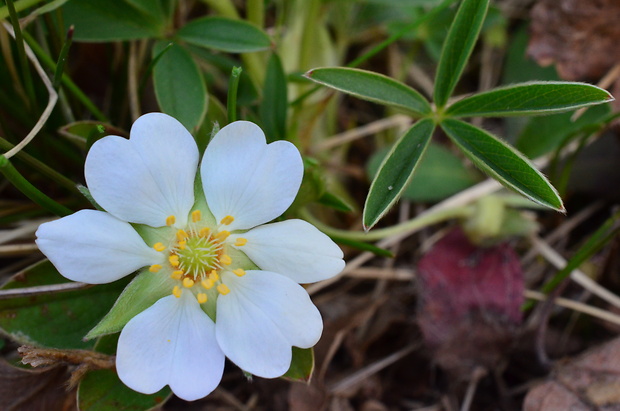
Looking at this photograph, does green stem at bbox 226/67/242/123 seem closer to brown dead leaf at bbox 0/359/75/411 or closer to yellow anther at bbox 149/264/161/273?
yellow anther at bbox 149/264/161/273

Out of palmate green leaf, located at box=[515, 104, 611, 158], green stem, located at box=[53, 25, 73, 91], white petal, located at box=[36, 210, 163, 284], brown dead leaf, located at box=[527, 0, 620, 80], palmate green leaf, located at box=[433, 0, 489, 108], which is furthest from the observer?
brown dead leaf, located at box=[527, 0, 620, 80]

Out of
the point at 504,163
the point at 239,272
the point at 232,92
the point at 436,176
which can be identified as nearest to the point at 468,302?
the point at 436,176

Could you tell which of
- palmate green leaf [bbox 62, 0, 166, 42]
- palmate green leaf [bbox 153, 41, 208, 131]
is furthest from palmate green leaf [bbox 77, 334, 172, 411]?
palmate green leaf [bbox 62, 0, 166, 42]

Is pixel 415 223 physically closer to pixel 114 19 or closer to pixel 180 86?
pixel 180 86

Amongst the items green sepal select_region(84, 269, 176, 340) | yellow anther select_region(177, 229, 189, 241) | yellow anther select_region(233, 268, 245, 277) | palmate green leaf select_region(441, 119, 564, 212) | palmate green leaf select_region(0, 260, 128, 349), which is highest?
palmate green leaf select_region(441, 119, 564, 212)

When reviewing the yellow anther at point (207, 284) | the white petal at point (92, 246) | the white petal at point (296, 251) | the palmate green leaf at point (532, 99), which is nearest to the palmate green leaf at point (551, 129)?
the palmate green leaf at point (532, 99)
